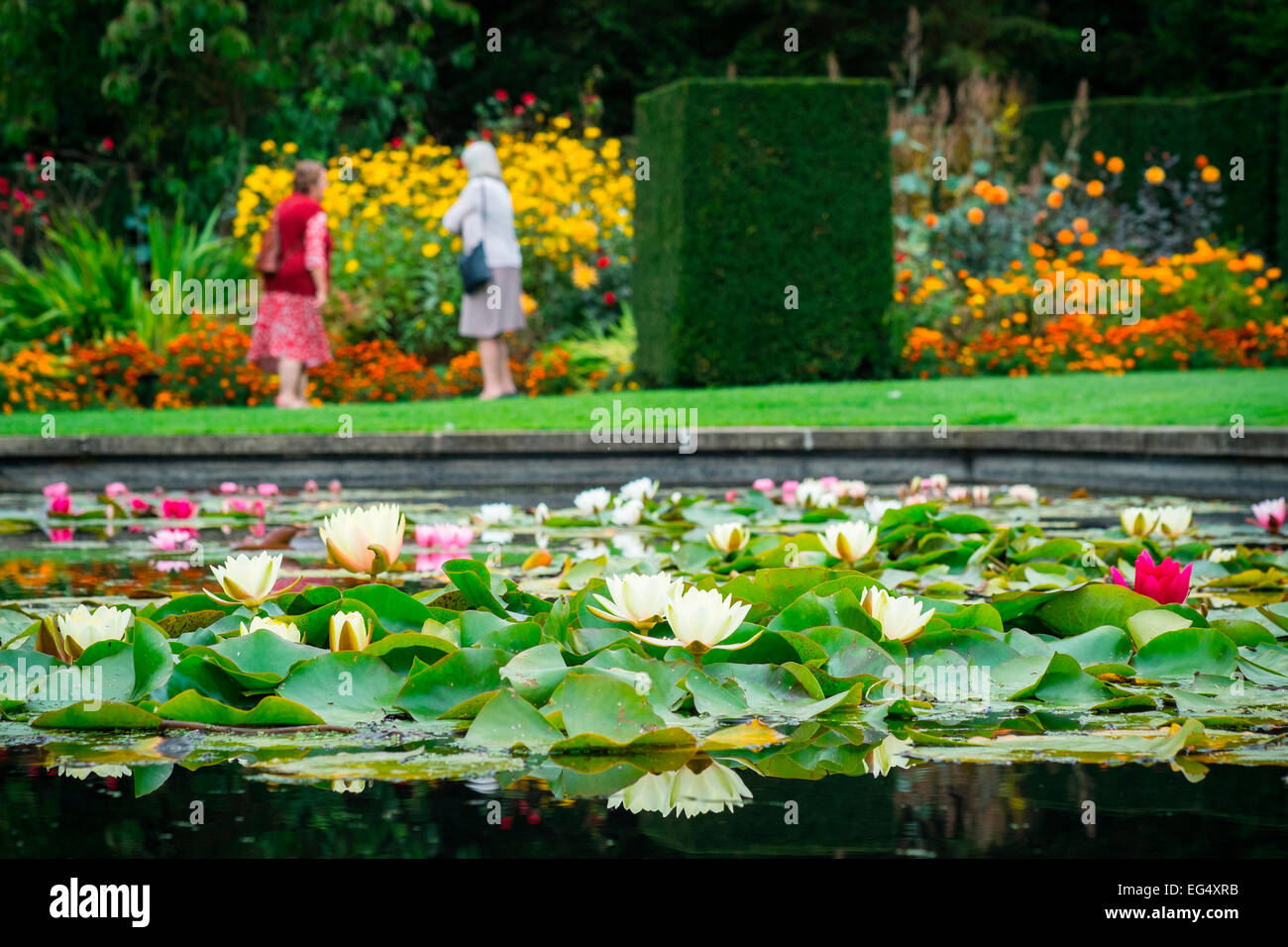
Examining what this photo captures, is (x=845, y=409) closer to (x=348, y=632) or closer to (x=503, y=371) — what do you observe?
(x=503, y=371)

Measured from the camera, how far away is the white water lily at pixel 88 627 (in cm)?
207

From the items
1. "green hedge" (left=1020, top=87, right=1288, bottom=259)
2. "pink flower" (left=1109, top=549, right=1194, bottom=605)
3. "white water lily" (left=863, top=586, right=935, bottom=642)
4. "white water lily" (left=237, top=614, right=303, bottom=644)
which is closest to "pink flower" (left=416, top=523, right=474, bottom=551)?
"white water lily" (left=237, top=614, right=303, bottom=644)

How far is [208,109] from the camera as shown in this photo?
17.3 meters

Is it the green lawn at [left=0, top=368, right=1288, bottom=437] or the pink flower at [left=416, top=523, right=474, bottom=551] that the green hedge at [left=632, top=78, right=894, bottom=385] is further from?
the pink flower at [left=416, top=523, right=474, bottom=551]

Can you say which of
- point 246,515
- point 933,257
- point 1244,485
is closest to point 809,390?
point 933,257

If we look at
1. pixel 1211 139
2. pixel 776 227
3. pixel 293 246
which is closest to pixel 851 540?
pixel 293 246

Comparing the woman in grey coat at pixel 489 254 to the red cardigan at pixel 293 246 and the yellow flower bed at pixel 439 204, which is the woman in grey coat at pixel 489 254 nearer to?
the red cardigan at pixel 293 246

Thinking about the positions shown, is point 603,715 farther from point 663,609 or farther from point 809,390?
point 809,390

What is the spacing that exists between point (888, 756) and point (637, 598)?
451 mm

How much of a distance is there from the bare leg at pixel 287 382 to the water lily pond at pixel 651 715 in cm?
839

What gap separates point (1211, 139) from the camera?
16.8 metres

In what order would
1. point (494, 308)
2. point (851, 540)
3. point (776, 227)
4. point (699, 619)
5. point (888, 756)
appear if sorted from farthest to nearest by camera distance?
point (776, 227), point (494, 308), point (851, 540), point (699, 619), point (888, 756)

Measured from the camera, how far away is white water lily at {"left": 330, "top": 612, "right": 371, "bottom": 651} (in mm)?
2090

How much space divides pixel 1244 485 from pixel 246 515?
365 centimetres
